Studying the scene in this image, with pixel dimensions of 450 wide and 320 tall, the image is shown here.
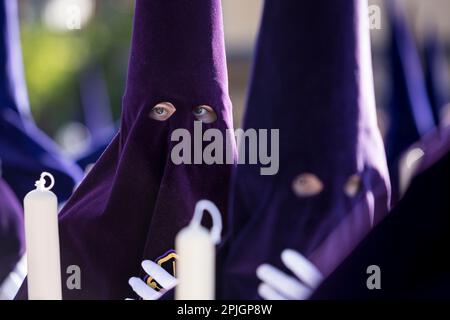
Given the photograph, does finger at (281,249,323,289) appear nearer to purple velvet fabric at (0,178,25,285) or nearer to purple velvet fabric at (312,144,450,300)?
purple velvet fabric at (312,144,450,300)

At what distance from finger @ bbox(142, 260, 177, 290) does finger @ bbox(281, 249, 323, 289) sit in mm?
215

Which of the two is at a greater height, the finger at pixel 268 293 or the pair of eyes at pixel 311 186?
the pair of eyes at pixel 311 186

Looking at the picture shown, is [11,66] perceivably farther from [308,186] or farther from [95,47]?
[308,186]

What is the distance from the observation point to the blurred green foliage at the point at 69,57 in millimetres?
1207

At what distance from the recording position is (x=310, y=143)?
999mm

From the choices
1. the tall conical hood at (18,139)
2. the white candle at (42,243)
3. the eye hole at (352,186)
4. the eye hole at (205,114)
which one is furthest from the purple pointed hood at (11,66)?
the eye hole at (352,186)

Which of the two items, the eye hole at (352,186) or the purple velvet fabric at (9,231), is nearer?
the eye hole at (352,186)

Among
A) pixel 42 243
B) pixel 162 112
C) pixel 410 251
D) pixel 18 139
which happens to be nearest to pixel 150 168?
pixel 162 112

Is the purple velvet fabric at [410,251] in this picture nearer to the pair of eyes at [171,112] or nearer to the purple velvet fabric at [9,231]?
the pair of eyes at [171,112]

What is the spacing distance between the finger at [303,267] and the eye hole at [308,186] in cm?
11

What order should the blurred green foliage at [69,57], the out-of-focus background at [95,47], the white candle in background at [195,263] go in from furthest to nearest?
the blurred green foliage at [69,57] → the out-of-focus background at [95,47] → the white candle in background at [195,263]

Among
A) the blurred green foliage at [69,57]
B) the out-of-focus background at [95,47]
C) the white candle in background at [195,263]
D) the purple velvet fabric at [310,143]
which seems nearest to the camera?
the white candle in background at [195,263]

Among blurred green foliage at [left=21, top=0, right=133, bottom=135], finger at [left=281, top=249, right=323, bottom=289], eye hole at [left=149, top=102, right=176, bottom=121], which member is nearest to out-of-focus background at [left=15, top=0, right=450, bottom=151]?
blurred green foliage at [left=21, top=0, right=133, bottom=135]
